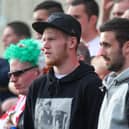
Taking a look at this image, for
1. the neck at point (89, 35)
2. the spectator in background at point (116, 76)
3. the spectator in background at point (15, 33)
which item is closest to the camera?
the spectator in background at point (116, 76)

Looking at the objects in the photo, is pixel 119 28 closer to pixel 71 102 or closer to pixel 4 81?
pixel 71 102

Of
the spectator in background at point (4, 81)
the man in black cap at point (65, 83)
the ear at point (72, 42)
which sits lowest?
the spectator in background at point (4, 81)

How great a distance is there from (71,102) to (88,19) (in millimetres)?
3103

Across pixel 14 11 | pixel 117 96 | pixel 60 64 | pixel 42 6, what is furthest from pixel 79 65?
pixel 14 11

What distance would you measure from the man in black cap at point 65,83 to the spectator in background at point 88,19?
2.15m

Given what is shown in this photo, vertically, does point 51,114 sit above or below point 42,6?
below

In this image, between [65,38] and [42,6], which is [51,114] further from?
[42,6]

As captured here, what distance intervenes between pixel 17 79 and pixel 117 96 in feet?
6.26

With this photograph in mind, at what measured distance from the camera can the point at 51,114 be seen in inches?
315

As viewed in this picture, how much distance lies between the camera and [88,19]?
35.8 ft

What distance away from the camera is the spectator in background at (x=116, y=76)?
7.45 meters

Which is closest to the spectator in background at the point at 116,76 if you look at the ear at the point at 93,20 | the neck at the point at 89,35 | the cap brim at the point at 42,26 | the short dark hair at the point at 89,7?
the cap brim at the point at 42,26

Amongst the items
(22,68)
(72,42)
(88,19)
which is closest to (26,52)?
(22,68)

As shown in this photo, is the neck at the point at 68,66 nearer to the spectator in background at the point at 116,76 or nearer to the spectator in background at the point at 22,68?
the spectator in background at the point at 116,76
